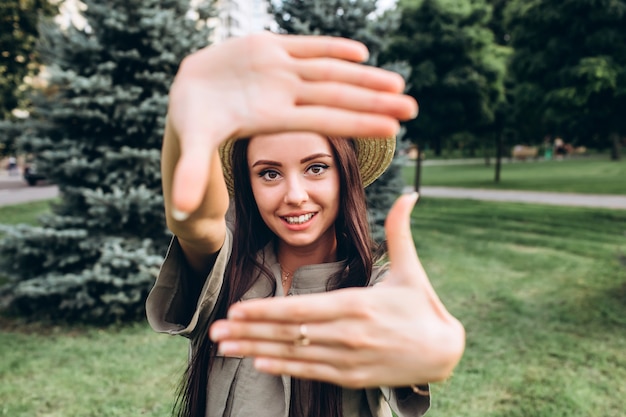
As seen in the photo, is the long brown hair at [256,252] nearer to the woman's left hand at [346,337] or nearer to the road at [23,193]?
the woman's left hand at [346,337]

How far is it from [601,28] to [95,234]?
28.0 ft

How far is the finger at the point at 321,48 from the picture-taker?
87cm

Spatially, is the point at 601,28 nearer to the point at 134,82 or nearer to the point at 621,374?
the point at 621,374

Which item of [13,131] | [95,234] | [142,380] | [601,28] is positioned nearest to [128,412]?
[142,380]

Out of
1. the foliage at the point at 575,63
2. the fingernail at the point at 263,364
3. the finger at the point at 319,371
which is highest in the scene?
the foliage at the point at 575,63

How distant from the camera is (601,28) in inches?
340

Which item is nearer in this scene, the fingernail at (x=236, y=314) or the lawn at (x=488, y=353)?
the fingernail at (x=236, y=314)

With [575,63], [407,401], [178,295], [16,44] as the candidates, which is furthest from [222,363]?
[575,63]

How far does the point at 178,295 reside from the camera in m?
1.38

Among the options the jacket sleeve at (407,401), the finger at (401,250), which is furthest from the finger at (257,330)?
the jacket sleeve at (407,401)

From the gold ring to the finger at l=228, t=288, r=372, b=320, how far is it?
0.01 metres

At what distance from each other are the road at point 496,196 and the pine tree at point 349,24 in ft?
22.3

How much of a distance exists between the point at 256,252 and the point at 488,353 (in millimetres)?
3444

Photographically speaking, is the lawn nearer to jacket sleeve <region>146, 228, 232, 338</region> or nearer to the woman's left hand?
jacket sleeve <region>146, 228, 232, 338</region>
